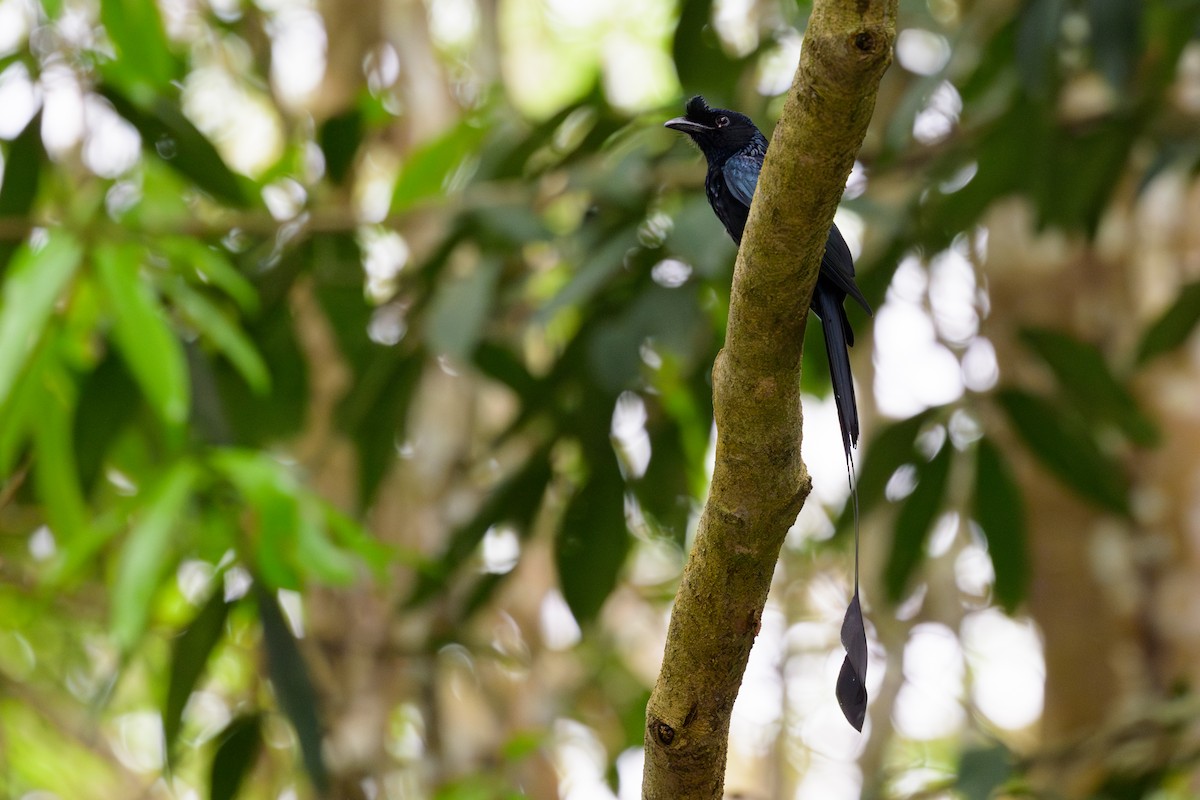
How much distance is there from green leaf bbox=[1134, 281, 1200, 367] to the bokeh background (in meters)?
0.01

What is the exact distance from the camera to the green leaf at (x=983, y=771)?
3.18 meters

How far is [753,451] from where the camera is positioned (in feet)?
5.58

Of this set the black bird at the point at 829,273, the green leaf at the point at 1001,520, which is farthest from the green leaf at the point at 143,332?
the green leaf at the point at 1001,520

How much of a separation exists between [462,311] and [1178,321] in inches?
79.4

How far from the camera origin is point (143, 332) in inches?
117

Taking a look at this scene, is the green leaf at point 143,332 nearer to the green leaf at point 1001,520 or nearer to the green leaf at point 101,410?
the green leaf at point 101,410

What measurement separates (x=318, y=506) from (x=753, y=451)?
→ 73.2 inches

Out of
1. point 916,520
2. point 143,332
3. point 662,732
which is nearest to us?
point 662,732

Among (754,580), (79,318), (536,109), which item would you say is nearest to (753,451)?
(754,580)

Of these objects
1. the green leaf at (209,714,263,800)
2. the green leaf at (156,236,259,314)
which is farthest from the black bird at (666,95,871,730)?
the green leaf at (209,714,263,800)

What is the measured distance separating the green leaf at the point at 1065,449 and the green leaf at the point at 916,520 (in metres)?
0.23

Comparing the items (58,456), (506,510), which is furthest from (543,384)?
(58,456)

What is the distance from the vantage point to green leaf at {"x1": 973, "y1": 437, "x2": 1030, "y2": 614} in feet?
12.7

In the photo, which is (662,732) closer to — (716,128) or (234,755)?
(716,128)
